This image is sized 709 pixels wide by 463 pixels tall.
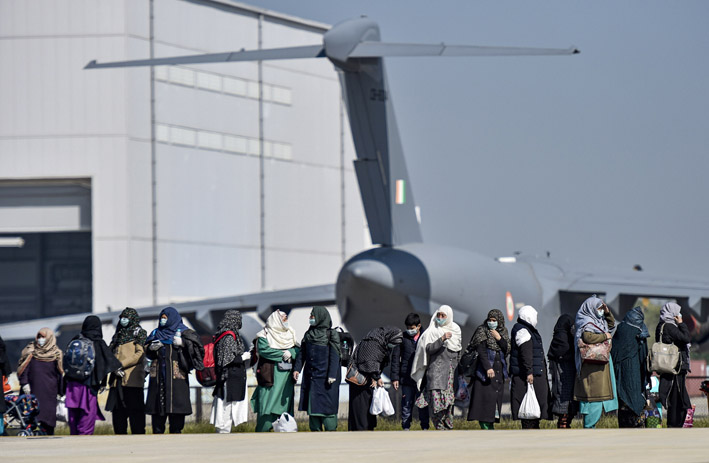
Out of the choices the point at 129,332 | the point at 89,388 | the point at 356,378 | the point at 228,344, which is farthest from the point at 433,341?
the point at 89,388

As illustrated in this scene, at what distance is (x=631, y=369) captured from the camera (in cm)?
1336

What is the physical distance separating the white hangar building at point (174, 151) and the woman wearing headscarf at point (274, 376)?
23.9 meters

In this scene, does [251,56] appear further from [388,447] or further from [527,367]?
[388,447]

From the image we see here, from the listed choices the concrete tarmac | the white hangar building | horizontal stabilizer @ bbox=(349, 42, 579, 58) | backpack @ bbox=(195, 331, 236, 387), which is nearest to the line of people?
backpack @ bbox=(195, 331, 236, 387)

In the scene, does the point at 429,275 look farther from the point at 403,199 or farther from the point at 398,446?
the point at 398,446

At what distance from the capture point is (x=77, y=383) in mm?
13734

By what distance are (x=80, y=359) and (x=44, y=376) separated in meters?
0.96

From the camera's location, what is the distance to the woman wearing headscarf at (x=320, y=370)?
45.6 ft

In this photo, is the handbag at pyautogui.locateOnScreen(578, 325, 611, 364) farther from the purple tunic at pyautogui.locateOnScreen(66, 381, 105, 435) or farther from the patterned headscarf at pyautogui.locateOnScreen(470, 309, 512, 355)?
the purple tunic at pyautogui.locateOnScreen(66, 381, 105, 435)

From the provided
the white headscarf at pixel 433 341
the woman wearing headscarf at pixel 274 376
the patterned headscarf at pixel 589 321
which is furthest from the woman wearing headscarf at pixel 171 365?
the patterned headscarf at pixel 589 321

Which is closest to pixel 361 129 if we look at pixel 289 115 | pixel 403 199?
pixel 403 199

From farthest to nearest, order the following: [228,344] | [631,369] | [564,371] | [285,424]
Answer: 1. [228,344]
2. [285,424]
3. [564,371]
4. [631,369]

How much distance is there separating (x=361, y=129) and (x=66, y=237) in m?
29.3

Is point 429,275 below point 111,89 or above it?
below
